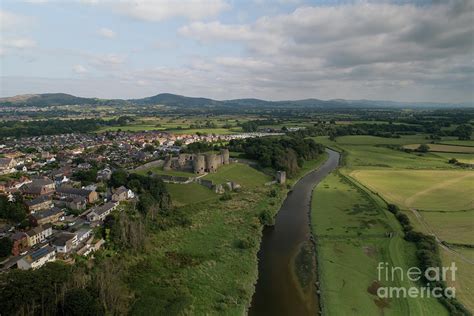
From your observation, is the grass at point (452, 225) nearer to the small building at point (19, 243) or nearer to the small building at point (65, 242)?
the small building at point (65, 242)

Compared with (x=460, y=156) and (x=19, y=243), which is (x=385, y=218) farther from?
(x=460, y=156)

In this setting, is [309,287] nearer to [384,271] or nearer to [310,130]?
[384,271]

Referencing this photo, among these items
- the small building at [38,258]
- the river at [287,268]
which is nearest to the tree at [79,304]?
the small building at [38,258]

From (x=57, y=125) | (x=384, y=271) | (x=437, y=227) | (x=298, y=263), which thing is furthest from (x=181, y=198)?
(x=57, y=125)

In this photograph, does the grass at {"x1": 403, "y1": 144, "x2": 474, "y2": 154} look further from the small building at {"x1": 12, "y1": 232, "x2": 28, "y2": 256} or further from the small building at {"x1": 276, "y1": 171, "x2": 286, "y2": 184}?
the small building at {"x1": 12, "y1": 232, "x2": 28, "y2": 256}

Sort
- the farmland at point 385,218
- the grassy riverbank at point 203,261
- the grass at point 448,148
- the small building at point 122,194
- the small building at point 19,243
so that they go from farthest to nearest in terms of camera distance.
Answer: the grass at point 448,148 → the small building at point 122,194 → the small building at point 19,243 → the farmland at point 385,218 → the grassy riverbank at point 203,261
